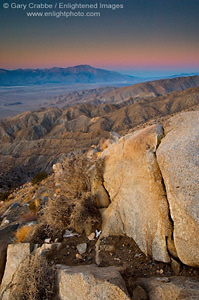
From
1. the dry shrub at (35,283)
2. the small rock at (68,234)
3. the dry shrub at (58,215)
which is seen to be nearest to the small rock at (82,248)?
the small rock at (68,234)

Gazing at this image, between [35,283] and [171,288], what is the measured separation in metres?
2.63

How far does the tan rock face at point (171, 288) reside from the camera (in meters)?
3.21

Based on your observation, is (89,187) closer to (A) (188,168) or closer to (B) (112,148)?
(B) (112,148)

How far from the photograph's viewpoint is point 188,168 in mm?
4027

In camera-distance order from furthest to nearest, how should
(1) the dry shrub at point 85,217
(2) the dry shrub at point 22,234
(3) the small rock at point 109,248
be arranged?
1. (2) the dry shrub at point 22,234
2. (1) the dry shrub at point 85,217
3. (3) the small rock at point 109,248

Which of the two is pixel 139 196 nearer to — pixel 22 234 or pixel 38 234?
pixel 38 234

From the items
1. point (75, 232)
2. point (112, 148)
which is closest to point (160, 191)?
point (112, 148)

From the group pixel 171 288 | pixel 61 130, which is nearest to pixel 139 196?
pixel 171 288

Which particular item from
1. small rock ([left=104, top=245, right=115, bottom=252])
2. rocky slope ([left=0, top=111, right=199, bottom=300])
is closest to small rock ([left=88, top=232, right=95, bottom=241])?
rocky slope ([left=0, top=111, right=199, bottom=300])

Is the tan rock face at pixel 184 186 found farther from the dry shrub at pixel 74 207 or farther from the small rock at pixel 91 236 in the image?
the dry shrub at pixel 74 207

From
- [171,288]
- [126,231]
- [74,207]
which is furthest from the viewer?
[74,207]

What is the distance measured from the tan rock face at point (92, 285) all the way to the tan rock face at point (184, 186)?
139 cm

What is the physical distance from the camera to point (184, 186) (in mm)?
3918

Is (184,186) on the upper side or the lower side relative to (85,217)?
upper
